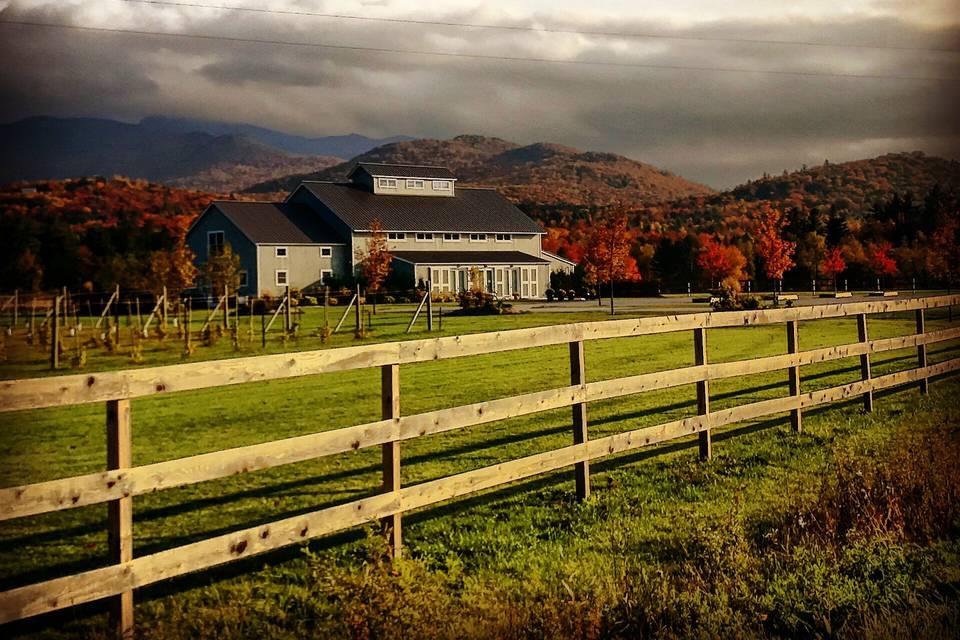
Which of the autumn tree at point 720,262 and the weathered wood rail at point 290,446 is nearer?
the weathered wood rail at point 290,446

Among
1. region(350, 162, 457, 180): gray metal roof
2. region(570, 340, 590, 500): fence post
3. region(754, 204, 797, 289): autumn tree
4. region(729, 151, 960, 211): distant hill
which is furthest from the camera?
region(729, 151, 960, 211): distant hill

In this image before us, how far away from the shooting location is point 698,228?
4126 inches

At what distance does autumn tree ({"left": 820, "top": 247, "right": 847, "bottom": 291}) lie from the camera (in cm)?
6556

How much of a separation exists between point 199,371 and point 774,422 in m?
8.27

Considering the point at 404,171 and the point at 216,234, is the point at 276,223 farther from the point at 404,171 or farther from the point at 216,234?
the point at 404,171

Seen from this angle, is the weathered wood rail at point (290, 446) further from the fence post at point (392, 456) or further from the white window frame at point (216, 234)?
the white window frame at point (216, 234)

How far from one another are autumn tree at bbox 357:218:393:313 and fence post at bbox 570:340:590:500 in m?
47.2

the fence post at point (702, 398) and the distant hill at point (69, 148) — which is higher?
the distant hill at point (69, 148)

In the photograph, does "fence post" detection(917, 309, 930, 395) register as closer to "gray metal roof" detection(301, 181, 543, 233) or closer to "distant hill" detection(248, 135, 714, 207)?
"gray metal roof" detection(301, 181, 543, 233)

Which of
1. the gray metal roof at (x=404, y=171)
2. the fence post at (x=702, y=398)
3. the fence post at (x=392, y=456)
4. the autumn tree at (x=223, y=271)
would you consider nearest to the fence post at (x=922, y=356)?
the fence post at (x=702, y=398)

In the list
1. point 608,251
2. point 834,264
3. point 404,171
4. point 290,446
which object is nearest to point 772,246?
point 834,264

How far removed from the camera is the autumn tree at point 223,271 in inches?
2032

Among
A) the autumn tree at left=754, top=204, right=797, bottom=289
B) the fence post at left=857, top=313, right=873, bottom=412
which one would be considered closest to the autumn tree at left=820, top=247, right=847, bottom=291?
the autumn tree at left=754, top=204, right=797, bottom=289

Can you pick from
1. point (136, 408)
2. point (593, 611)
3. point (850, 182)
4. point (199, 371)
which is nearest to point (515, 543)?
point (593, 611)
